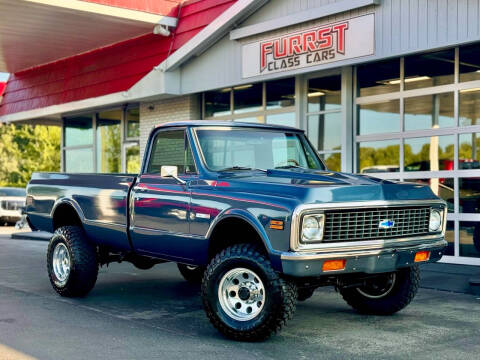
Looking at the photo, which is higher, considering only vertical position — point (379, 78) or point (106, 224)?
point (379, 78)

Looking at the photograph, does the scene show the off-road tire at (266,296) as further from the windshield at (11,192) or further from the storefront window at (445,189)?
the windshield at (11,192)

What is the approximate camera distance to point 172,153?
7.28 metres

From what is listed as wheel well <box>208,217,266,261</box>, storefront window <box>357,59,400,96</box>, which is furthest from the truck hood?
storefront window <box>357,59,400,96</box>

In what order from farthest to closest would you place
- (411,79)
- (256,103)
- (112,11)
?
(256,103) < (112,11) < (411,79)

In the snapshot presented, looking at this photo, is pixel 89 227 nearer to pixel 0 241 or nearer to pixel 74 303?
pixel 74 303

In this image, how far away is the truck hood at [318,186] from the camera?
5.72 m

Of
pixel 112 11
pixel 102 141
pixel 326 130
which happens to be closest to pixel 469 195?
pixel 326 130

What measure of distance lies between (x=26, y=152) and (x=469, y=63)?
39492mm

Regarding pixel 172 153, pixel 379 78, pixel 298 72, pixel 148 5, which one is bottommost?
pixel 172 153

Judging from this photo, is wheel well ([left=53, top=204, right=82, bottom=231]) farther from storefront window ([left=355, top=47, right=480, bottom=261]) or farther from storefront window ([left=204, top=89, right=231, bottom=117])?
storefront window ([left=204, top=89, right=231, bottom=117])

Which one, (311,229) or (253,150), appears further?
(253,150)

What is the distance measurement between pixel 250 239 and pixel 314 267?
0.90 m

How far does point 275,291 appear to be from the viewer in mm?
5676

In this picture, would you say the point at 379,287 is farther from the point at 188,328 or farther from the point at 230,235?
the point at 188,328
